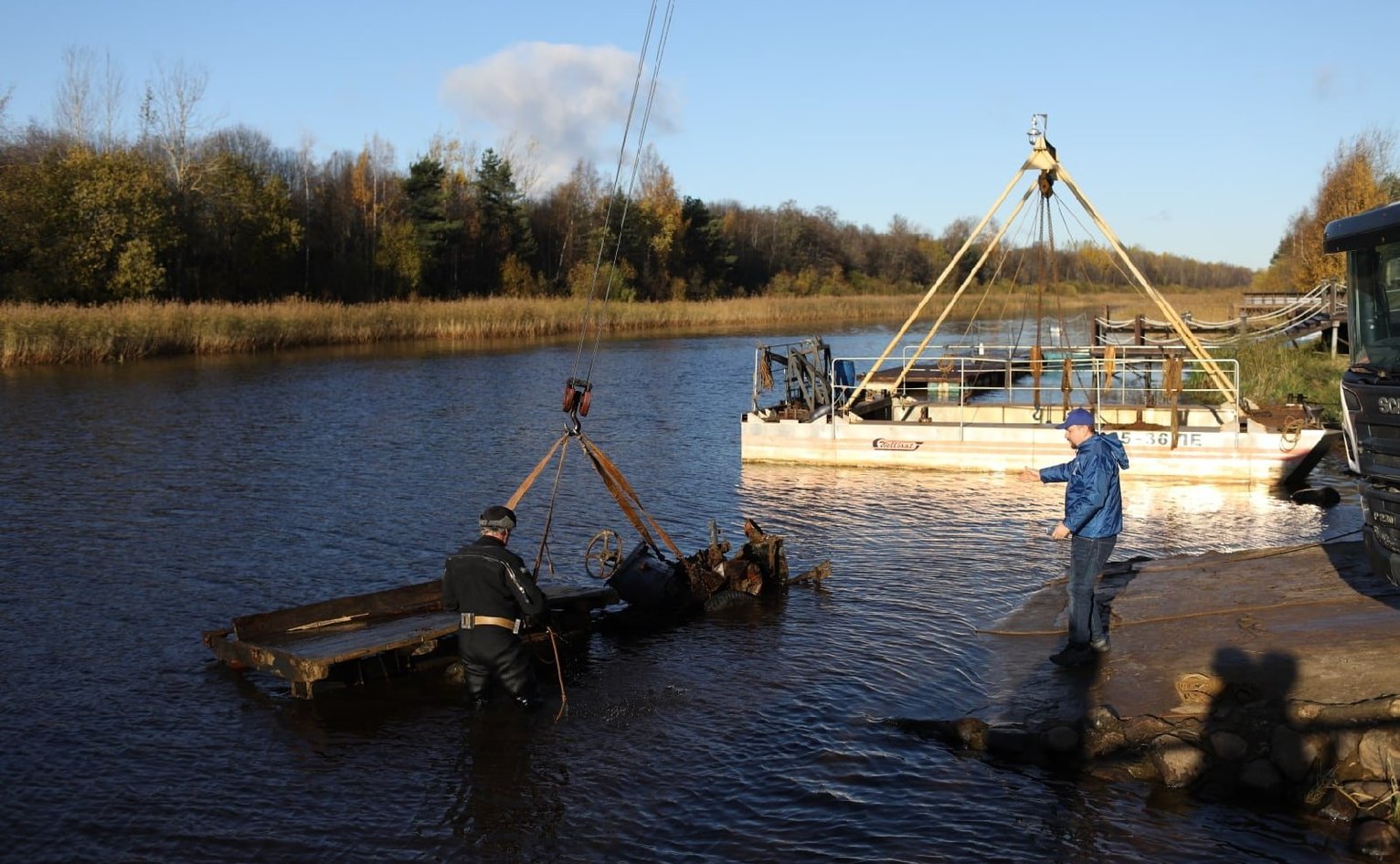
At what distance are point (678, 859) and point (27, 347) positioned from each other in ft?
136

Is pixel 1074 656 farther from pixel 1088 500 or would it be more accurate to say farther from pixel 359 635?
pixel 359 635

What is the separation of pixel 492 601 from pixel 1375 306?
24.7 ft

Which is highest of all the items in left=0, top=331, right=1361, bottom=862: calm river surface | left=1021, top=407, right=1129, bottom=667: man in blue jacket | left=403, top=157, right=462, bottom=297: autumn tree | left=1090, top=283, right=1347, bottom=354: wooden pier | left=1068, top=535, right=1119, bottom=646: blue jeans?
left=403, top=157, right=462, bottom=297: autumn tree

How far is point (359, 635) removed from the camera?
10812 millimetres

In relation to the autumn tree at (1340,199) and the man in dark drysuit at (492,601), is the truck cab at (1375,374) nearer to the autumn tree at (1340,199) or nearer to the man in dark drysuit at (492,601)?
the man in dark drysuit at (492,601)

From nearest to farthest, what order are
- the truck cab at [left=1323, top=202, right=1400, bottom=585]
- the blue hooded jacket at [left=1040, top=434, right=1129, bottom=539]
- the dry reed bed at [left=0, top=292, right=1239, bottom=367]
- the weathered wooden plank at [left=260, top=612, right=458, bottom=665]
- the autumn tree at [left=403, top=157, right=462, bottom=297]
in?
the truck cab at [left=1323, top=202, right=1400, bottom=585]
the blue hooded jacket at [left=1040, top=434, right=1129, bottom=539]
the weathered wooden plank at [left=260, top=612, right=458, bottom=665]
the dry reed bed at [left=0, top=292, right=1239, bottom=367]
the autumn tree at [left=403, top=157, right=462, bottom=297]

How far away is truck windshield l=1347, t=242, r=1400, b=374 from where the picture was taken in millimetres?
9508

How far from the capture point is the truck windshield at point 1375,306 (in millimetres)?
9508

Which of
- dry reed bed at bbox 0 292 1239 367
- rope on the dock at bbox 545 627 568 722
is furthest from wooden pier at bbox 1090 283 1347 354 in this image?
rope on the dock at bbox 545 627 568 722

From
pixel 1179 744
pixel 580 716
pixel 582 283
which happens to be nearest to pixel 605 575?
pixel 580 716

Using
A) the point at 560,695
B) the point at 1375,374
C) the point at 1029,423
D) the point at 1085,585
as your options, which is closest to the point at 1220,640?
the point at 1085,585

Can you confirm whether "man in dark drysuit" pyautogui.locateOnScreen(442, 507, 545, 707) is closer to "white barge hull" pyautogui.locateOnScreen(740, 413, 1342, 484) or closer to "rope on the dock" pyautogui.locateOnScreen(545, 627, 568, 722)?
"rope on the dock" pyautogui.locateOnScreen(545, 627, 568, 722)

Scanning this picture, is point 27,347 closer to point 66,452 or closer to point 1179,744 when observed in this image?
point 66,452

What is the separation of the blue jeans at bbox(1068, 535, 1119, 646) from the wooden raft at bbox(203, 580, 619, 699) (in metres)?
4.66
